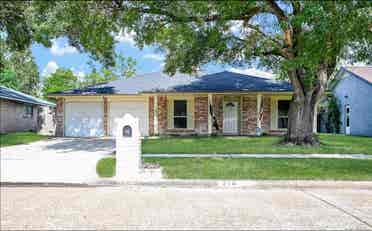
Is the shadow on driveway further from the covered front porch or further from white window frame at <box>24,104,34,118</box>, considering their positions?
white window frame at <box>24,104,34,118</box>

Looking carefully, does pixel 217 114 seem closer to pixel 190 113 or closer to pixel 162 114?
pixel 190 113

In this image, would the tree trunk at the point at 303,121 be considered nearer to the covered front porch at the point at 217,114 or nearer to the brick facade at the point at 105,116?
the covered front porch at the point at 217,114

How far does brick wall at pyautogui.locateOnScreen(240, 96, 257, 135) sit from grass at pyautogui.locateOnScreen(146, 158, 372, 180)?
8887 mm

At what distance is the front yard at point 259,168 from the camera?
6.95 meters

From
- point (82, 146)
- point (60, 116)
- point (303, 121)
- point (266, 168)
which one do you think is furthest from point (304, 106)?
point (60, 116)

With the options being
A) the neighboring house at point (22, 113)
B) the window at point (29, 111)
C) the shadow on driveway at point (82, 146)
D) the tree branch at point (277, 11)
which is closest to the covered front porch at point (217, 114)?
the shadow on driveway at point (82, 146)

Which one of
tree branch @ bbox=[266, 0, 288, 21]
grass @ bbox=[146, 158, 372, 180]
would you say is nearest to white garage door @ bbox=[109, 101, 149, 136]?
grass @ bbox=[146, 158, 372, 180]

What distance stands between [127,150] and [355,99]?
1937cm

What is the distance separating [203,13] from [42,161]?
7.00 m

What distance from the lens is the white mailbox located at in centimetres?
721

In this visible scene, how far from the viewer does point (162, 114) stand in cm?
1830

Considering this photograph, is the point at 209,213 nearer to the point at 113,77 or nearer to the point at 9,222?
the point at 9,222

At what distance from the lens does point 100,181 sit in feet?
22.6

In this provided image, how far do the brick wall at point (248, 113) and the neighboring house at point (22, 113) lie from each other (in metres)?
15.3
